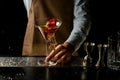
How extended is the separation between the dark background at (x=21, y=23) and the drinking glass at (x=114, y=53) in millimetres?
1582

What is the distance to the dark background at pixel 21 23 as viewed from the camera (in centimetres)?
387

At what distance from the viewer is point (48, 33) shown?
2.28 m

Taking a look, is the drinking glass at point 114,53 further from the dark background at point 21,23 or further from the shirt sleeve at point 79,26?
the dark background at point 21,23

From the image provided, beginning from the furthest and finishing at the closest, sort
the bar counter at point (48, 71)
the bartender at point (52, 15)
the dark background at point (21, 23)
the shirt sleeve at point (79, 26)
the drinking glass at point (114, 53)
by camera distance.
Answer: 1. the dark background at point (21, 23)
2. the bartender at point (52, 15)
3. the shirt sleeve at point (79, 26)
4. the drinking glass at point (114, 53)
5. the bar counter at point (48, 71)

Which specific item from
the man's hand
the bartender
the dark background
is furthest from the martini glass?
the dark background

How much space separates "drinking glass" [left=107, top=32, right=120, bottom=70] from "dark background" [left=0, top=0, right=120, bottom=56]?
1.58 metres

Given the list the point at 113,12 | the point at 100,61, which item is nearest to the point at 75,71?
the point at 100,61

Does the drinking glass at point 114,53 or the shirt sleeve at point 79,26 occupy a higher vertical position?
the shirt sleeve at point 79,26

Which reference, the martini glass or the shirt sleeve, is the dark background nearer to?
the shirt sleeve

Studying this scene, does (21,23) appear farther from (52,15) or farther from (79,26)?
(79,26)

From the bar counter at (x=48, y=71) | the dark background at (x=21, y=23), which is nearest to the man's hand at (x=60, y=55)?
the bar counter at (x=48, y=71)

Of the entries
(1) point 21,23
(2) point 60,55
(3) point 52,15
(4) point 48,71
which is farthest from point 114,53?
(1) point 21,23

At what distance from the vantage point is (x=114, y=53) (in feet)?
7.29

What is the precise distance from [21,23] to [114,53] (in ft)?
6.78
